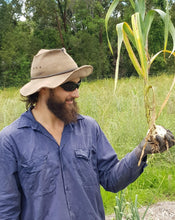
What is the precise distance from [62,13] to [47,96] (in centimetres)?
2284

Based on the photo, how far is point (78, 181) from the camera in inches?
65.5

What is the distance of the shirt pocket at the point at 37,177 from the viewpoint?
5.28 ft

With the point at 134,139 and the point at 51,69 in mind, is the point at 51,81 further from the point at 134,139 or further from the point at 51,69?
the point at 134,139

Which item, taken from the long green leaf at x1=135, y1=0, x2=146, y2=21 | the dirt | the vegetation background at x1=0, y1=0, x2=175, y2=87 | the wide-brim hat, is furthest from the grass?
the vegetation background at x1=0, y1=0, x2=175, y2=87

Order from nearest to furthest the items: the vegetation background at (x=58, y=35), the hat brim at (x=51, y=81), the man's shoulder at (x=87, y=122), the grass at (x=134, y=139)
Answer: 1. the hat brim at (x=51, y=81)
2. the man's shoulder at (x=87, y=122)
3. the grass at (x=134, y=139)
4. the vegetation background at (x=58, y=35)

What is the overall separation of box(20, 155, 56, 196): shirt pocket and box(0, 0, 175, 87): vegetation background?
17.8 m

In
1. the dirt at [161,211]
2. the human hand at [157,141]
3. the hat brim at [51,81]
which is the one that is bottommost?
the dirt at [161,211]

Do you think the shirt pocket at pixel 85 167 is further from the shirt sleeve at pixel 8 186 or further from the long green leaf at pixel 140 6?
the long green leaf at pixel 140 6

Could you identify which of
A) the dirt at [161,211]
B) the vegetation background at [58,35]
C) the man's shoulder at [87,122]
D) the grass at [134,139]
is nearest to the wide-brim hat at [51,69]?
the man's shoulder at [87,122]

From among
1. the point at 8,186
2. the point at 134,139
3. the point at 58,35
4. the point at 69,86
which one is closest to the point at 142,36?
the point at 69,86

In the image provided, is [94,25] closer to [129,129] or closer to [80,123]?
[129,129]

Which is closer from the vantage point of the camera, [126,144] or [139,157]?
[139,157]

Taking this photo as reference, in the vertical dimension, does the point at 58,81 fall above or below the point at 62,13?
below

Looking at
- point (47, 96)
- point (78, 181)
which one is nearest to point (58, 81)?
point (47, 96)
